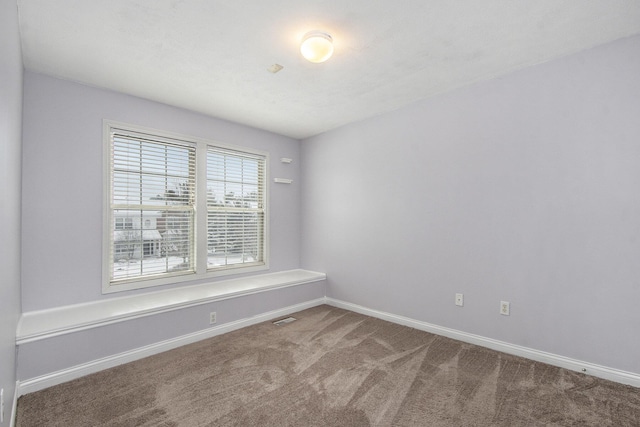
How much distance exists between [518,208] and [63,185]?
4171mm

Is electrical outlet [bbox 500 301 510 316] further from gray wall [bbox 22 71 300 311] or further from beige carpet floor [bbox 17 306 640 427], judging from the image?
gray wall [bbox 22 71 300 311]

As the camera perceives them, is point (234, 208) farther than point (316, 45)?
Yes

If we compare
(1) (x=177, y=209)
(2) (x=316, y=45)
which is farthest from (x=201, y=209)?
(2) (x=316, y=45)

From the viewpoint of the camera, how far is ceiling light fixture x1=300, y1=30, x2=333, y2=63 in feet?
7.10

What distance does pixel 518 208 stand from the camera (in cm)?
273

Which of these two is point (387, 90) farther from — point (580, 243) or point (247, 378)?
point (247, 378)

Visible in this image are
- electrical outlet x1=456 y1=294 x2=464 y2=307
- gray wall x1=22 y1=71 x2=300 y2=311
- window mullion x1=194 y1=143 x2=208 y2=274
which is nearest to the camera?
gray wall x1=22 y1=71 x2=300 y2=311

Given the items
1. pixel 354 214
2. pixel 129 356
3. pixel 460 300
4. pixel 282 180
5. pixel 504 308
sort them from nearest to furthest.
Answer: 1. pixel 129 356
2. pixel 504 308
3. pixel 460 300
4. pixel 354 214
5. pixel 282 180

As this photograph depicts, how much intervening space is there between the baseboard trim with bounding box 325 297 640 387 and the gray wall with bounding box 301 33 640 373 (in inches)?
1.9

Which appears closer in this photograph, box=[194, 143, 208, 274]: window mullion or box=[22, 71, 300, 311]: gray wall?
box=[22, 71, 300, 311]: gray wall

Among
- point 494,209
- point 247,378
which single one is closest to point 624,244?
point 494,209

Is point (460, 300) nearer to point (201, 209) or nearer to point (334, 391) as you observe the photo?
point (334, 391)

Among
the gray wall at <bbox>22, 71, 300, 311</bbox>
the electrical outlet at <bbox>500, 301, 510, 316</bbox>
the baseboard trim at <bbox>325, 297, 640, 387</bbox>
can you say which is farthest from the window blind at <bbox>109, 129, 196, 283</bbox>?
the electrical outlet at <bbox>500, 301, 510, 316</bbox>

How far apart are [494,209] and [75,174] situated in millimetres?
3986
